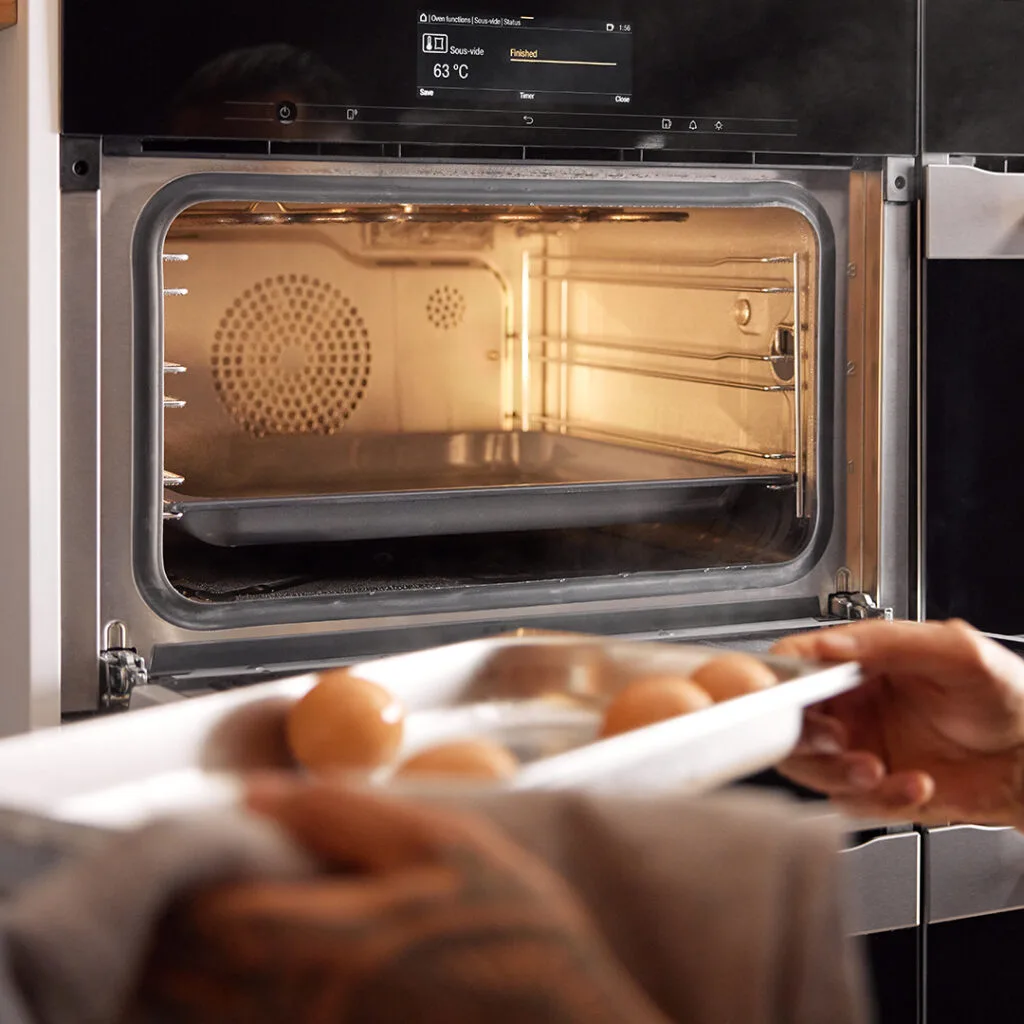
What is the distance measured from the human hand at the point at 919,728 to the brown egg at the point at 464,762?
6.5 inches

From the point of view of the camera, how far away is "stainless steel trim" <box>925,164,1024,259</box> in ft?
5.49

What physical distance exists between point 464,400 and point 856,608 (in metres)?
0.57

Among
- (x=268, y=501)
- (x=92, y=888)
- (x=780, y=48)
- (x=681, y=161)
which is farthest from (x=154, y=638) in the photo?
(x=92, y=888)

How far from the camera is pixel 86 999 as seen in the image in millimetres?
439

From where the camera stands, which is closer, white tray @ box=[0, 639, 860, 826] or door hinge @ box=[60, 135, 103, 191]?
white tray @ box=[0, 639, 860, 826]

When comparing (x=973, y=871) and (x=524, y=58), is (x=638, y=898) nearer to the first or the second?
(x=524, y=58)

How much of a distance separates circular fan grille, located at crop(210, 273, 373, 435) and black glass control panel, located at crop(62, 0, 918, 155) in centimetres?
43

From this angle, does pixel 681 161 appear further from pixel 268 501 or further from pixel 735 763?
pixel 735 763

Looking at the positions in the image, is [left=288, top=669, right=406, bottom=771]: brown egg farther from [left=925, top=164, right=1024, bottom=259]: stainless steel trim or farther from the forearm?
[left=925, top=164, right=1024, bottom=259]: stainless steel trim

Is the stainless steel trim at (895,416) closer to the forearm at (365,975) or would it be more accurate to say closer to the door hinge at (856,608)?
the door hinge at (856,608)

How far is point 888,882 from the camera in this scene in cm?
161

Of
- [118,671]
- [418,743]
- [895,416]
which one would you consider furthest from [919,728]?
[895,416]

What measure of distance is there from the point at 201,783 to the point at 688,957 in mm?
175

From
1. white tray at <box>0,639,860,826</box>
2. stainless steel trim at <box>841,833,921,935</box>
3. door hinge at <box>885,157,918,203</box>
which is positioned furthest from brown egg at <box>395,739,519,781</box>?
door hinge at <box>885,157,918,203</box>
